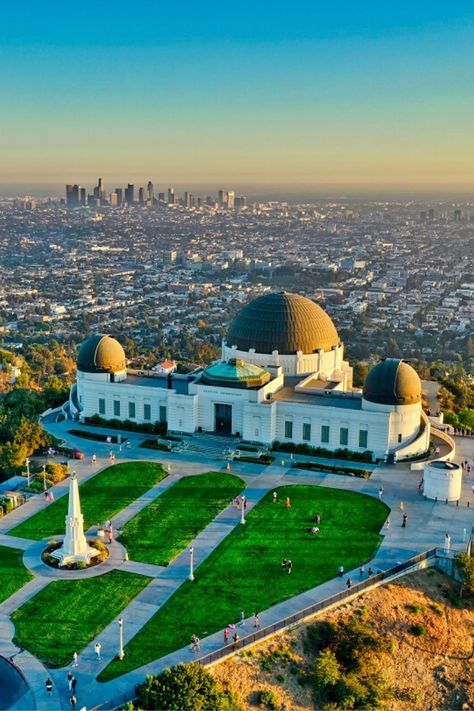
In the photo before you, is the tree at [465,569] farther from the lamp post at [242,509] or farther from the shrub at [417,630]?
the lamp post at [242,509]

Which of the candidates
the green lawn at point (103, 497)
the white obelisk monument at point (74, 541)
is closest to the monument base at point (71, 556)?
the white obelisk monument at point (74, 541)

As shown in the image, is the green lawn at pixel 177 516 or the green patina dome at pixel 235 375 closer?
the green lawn at pixel 177 516

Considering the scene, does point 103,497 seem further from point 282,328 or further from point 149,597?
point 282,328

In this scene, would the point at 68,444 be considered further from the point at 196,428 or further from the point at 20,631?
the point at 20,631

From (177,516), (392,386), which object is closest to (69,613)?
(177,516)

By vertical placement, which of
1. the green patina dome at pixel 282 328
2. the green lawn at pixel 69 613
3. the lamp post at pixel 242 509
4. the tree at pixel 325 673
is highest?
the green patina dome at pixel 282 328

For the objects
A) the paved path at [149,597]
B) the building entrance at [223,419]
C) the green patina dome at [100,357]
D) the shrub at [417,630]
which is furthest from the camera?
the green patina dome at [100,357]

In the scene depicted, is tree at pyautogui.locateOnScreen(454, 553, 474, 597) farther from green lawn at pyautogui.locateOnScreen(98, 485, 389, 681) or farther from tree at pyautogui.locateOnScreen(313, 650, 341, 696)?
tree at pyautogui.locateOnScreen(313, 650, 341, 696)
